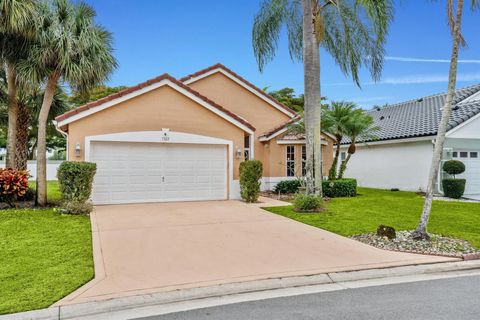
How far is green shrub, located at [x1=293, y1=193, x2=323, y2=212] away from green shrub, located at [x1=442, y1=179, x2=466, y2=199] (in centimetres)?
862

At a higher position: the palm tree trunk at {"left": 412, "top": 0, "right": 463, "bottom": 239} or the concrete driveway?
the palm tree trunk at {"left": 412, "top": 0, "right": 463, "bottom": 239}

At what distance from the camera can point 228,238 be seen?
8.46 metres

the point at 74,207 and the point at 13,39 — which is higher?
the point at 13,39

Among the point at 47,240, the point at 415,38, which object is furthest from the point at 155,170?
the point at 415,38

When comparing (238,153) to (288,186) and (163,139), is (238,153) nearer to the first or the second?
(163,139)

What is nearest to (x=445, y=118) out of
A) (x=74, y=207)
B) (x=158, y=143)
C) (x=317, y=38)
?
(x=317, y=38)

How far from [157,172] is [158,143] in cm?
118

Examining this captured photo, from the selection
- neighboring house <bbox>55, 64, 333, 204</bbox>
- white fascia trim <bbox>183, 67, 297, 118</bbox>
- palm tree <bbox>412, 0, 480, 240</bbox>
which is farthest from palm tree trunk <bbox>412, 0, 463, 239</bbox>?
white fascia trim <bbox>183, 67, 297, 118</bbox>

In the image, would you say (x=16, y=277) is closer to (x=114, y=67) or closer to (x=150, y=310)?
(x=150, y=310)

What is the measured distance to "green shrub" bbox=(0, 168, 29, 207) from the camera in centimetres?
1227

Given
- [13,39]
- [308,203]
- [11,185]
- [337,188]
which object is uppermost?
[13,39]

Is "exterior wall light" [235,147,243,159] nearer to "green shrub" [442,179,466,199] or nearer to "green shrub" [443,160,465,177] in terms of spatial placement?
"green shrub" [442,179,466,199]

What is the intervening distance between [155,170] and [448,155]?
1475 centimetres

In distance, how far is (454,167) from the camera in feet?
56.7
